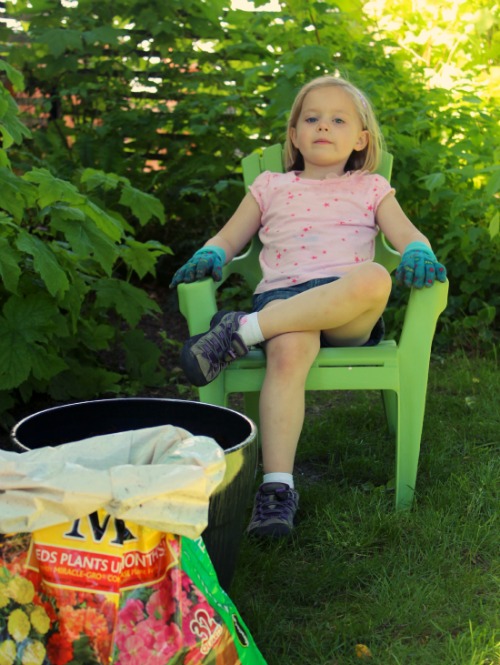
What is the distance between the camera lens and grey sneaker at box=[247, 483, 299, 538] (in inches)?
78.0

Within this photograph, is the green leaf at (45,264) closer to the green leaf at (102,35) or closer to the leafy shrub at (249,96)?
the leafy shrub at (249,96)

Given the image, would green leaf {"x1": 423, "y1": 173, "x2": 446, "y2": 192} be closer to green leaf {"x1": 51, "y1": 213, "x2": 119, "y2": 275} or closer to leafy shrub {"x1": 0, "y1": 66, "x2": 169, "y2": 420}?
leafy shrub {"x1": 0, "y1": 66, "x2": 169, "y2": 420}

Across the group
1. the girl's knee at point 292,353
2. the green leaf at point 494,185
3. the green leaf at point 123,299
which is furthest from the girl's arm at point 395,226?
the green leaf at point 123,299

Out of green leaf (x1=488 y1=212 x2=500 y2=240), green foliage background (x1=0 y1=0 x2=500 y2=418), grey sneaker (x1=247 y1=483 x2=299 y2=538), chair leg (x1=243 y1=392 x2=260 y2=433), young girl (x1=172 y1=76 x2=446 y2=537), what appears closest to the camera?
grey sneaker (x1=247 y1=483 x2=299 y2=538)

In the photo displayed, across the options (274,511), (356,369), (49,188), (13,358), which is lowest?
(274,511)

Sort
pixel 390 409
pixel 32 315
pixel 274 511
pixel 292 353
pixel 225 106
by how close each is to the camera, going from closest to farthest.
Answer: pixel 274 511 → pixel 292 353 → pixel 32 315 → pixel 390 409 → pixel 225 106

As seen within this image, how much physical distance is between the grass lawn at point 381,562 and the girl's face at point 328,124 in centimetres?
86

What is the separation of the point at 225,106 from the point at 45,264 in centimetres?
196

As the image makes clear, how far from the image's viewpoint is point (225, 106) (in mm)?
3949

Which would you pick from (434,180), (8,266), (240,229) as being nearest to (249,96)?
(434,180)

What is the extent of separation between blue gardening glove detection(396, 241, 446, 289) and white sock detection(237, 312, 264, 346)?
0.35 m

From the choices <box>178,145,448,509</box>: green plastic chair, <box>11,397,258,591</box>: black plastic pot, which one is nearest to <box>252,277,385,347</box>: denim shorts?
<box>178,145,448,509</box>: green plastic chair

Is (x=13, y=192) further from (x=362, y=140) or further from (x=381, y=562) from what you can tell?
(x=381, y=562)

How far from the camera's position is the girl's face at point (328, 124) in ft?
8.33
